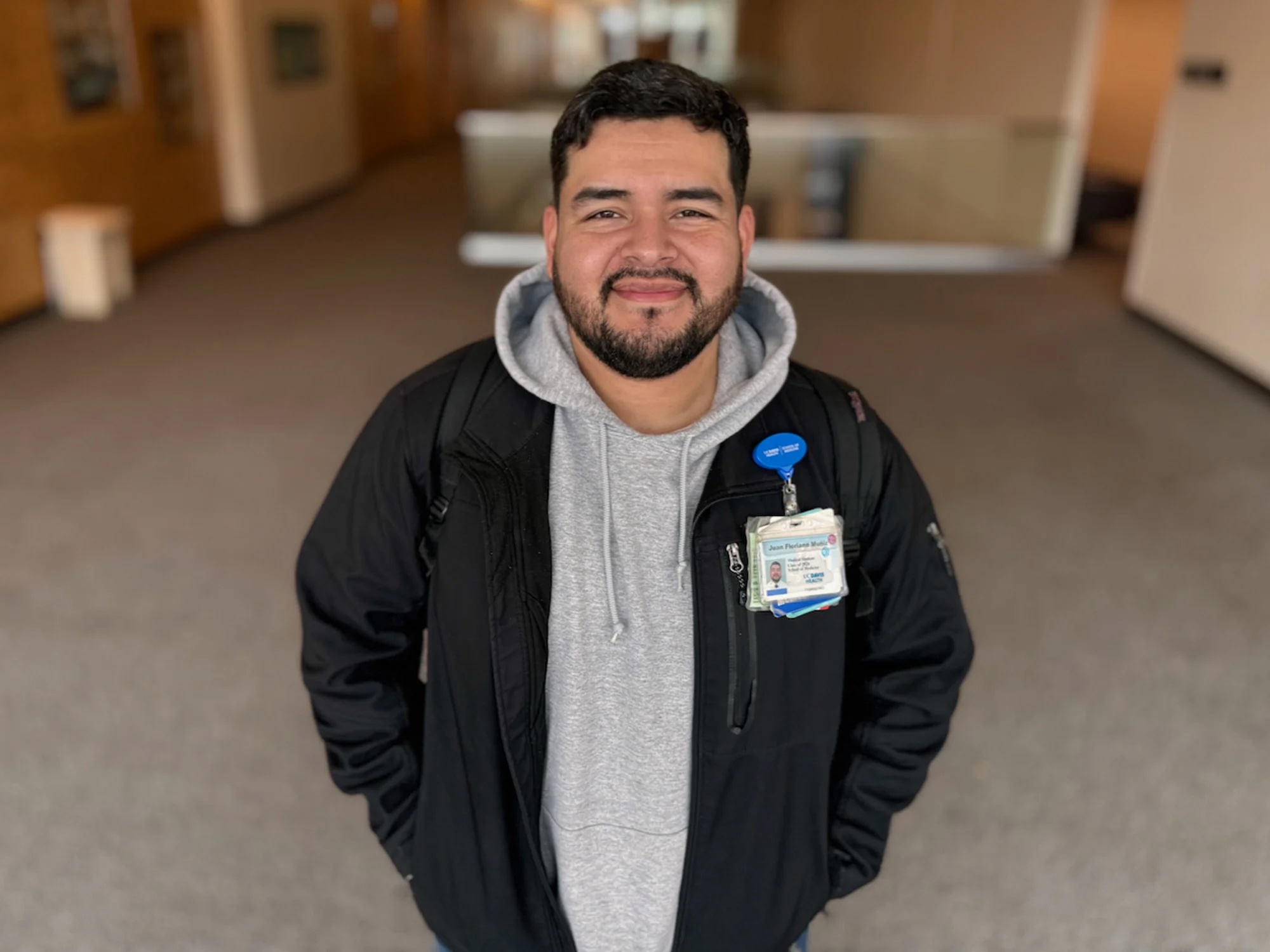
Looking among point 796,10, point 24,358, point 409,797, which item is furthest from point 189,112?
point 796,10

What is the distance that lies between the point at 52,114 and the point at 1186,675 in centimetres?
674

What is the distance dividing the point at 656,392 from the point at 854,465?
26 cm

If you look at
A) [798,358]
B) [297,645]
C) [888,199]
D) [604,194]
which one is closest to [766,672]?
[604,194]

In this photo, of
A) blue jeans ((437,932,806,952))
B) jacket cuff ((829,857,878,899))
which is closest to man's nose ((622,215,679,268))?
jacket cuff ((829,857,878,899))

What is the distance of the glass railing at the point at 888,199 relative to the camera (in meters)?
7.99

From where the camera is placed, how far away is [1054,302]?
707cm

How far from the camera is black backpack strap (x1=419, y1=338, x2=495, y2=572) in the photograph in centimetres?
120

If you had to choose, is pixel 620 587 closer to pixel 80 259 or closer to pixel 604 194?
pixel 604 194

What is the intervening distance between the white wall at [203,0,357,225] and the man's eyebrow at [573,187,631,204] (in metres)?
8.68

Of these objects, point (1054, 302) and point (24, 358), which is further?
point (1054, 302)

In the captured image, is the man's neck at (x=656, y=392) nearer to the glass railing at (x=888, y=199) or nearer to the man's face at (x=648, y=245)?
the man's face at (x=648, y=245)

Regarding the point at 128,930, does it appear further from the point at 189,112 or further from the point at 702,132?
the point at 189,112

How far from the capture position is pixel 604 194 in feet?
3.87

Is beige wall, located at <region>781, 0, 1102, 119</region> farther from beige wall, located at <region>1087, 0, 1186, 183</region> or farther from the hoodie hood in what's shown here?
the hoodie hood
